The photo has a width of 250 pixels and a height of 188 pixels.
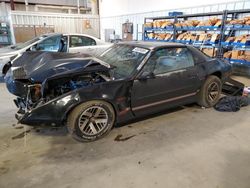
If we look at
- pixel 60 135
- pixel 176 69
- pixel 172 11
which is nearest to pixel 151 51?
pixel 176 69

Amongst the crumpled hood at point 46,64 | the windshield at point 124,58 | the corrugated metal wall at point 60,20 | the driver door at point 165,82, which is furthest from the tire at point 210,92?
the corrugated metal wall at point 60,20

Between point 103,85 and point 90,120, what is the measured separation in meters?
0.47

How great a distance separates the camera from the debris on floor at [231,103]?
3.62m

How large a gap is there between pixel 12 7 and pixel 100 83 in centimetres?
1230

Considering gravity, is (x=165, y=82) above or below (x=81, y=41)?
below

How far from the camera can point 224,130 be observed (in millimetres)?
2959

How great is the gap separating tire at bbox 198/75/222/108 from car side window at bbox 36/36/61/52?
4129 millimetres

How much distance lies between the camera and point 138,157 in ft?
7.63

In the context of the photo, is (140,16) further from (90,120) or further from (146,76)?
(90,120)

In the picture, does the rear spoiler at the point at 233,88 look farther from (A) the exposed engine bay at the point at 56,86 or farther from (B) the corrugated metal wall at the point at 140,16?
(A) the exposed engine bay at the point at 56,86

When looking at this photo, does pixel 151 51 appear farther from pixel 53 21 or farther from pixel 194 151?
pixel 53 21

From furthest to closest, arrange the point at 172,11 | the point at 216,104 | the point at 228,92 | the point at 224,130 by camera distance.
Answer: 1. the point at 172,11
2. the point at 228,92
3. the point at 216,104
4. the point at 224,130

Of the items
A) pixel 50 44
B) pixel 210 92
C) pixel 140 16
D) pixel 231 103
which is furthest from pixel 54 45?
pixel 140 16

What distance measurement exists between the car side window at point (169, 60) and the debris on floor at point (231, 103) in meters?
1.05
